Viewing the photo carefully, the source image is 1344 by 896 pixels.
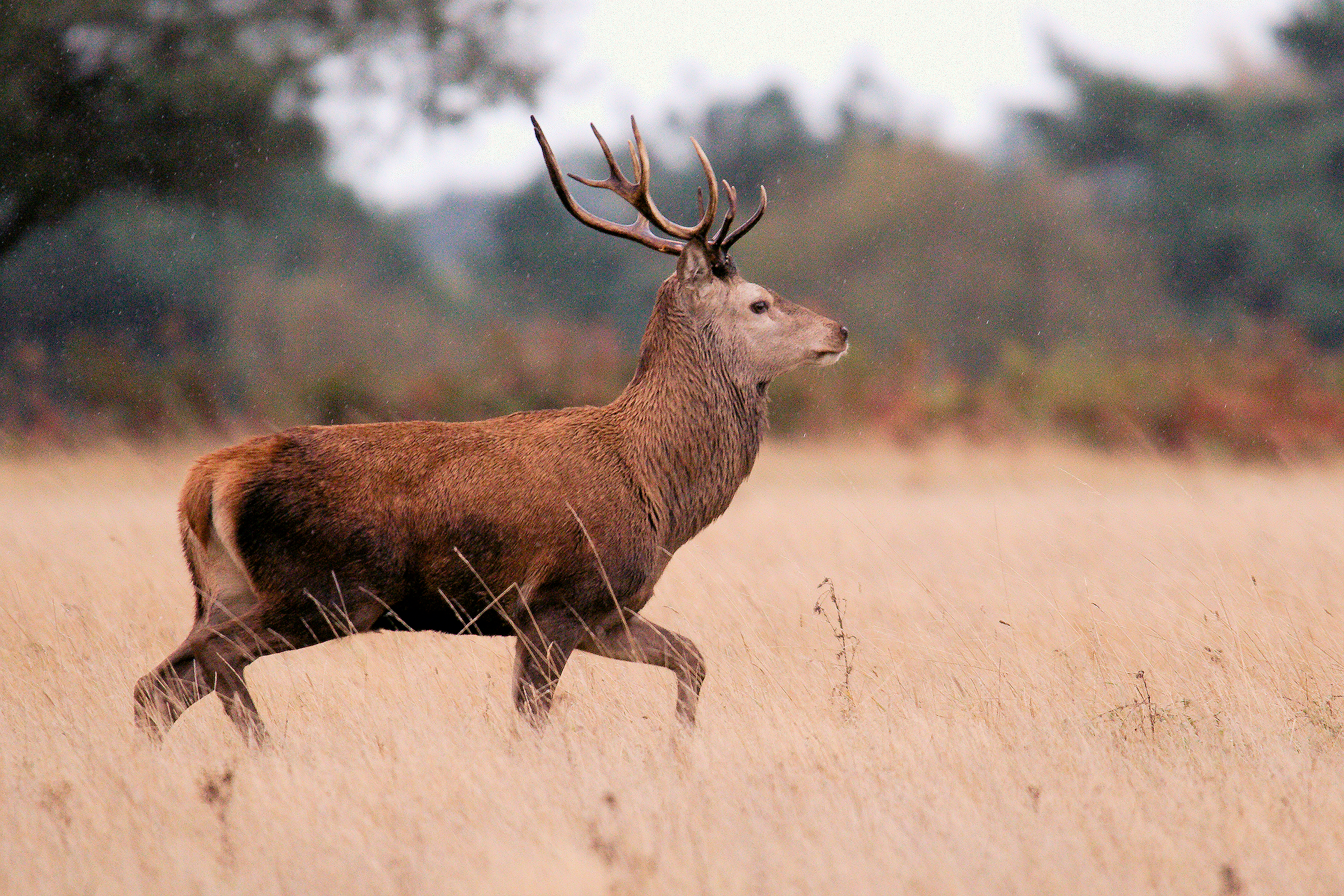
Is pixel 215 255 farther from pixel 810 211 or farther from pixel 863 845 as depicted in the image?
pixel 863 845

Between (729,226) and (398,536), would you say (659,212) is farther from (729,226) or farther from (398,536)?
(398,536)

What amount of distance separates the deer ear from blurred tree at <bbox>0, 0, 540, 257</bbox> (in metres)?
12.4

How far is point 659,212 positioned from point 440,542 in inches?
66.5

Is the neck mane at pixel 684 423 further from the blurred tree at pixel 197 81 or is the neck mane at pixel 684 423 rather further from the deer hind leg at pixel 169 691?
the blurred tree at pixel 197 81

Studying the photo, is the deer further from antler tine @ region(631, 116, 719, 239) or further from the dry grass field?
the dry grass field

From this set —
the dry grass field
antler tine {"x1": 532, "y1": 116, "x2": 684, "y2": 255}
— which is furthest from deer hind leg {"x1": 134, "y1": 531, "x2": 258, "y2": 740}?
antler tine {"x1": 532, "y1": 116, "x2": 684, "y2": 255}

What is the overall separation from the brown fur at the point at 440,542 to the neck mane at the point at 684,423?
0.01m

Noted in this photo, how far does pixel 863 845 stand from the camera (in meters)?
3.77

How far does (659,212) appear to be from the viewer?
5816mm

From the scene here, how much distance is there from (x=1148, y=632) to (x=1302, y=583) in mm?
1539

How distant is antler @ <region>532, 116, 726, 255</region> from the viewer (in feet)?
18.4

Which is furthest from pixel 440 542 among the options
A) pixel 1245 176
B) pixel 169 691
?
pixel 1245 176

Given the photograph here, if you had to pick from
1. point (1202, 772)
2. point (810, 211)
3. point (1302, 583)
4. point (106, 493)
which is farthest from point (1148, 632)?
point (810, 211)

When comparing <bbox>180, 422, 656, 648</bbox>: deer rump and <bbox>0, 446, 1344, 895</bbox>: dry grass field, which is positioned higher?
<bbox>180, 422, 656, 648</bbox>: deer rump
